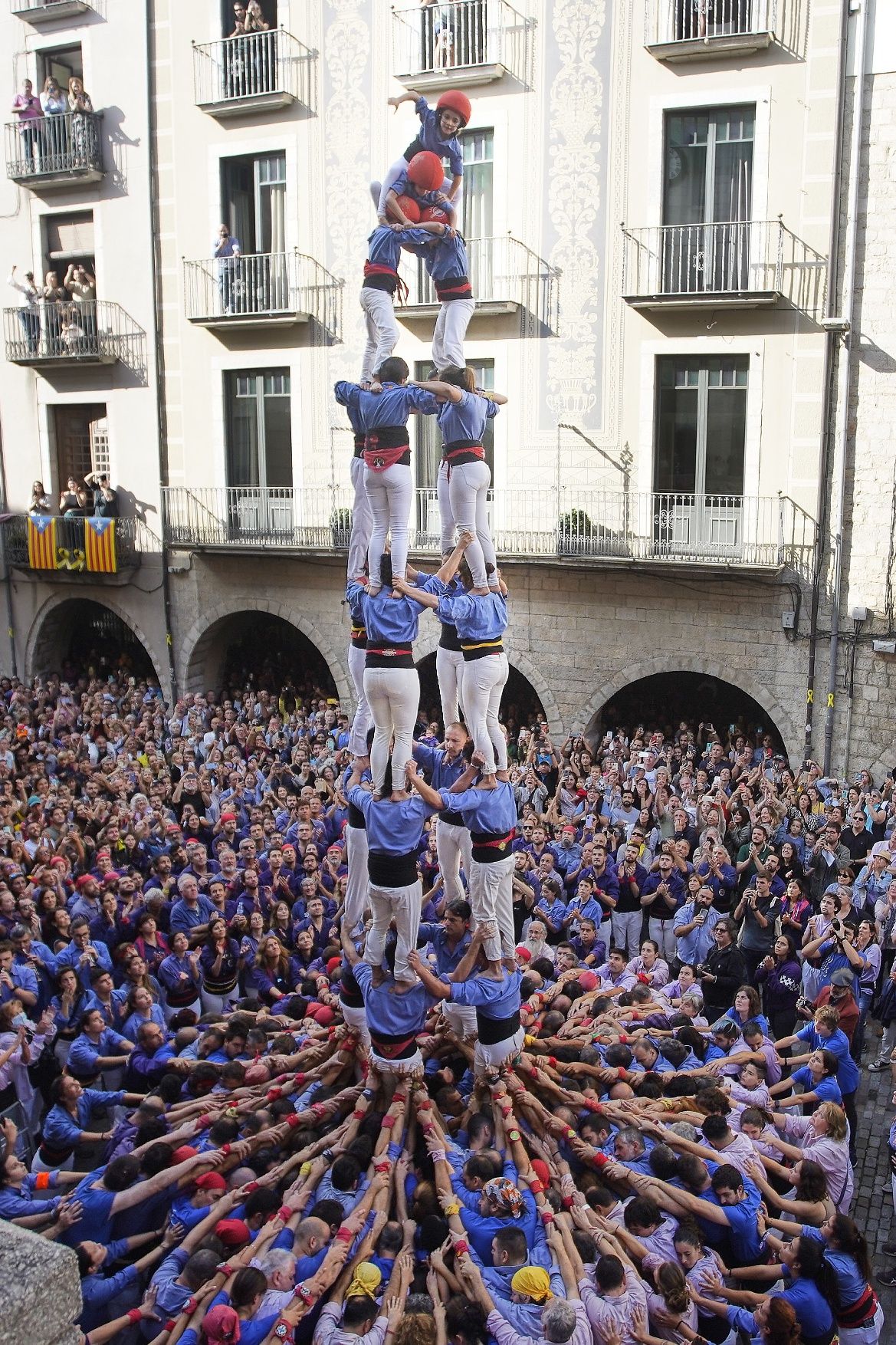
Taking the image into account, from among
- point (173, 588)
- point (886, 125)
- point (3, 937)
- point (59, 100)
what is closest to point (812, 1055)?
point (3, 937)

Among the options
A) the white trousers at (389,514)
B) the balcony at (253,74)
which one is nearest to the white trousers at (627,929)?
the white trousers at (389,514)

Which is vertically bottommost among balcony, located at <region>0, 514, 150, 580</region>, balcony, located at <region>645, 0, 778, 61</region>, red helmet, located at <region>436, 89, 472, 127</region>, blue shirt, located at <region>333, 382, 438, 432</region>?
balcony, located at <region>0, 514, 150, 580</region>

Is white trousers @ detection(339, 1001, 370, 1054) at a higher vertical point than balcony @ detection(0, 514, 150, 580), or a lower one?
lower

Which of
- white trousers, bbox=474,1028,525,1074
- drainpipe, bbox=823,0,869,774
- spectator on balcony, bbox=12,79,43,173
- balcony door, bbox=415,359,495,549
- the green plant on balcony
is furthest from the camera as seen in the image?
spectator on balcony, bbox=12,79,43,173

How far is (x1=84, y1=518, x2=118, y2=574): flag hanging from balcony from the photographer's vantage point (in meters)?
20.4

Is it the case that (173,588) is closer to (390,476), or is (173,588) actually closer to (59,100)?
(59,100)

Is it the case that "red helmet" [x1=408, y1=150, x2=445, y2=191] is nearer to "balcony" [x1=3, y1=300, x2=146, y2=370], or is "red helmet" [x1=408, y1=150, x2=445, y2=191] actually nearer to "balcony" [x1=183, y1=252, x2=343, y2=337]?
"balcony" [x1=183, y1=252, x2=343, y2=337]

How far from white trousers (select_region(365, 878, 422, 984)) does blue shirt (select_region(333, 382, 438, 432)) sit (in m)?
3.18

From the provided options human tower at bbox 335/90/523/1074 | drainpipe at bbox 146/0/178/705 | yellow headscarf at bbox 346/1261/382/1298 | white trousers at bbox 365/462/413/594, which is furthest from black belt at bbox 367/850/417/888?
drainpipe at bbox 146/0/178/705

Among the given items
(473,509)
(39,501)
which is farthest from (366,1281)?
(39,501)

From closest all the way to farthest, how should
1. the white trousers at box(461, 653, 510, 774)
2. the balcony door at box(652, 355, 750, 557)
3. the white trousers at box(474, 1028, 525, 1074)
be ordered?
the white trousers at box(474, 1028, 525, 1074), the white trousers at box(461, 653, 510, 774), the balcony door at box(652, 355, 750, 557)

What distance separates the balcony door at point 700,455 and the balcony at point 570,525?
0.02 meters

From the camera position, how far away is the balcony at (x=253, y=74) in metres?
18.4

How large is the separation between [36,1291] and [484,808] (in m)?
5.93
